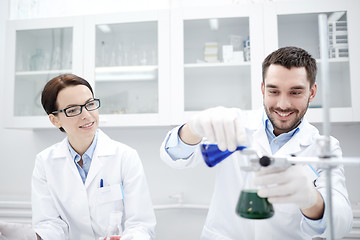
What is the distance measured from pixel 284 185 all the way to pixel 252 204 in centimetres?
10

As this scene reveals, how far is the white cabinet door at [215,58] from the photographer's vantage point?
1.93 meters

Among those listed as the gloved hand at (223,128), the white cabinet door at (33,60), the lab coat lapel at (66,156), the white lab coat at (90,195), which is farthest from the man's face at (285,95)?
the white cabinet door at (33,60)

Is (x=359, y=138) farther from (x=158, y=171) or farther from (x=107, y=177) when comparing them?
(x=107, y=177)

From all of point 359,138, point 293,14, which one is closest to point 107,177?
point 293,14

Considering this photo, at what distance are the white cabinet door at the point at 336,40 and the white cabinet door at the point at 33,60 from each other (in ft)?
4.36

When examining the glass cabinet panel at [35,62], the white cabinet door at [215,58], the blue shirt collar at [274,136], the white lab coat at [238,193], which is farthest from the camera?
the glass cabinet panel at [35,62]

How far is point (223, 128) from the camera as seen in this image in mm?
812

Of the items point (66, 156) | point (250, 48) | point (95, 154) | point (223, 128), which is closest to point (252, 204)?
point (223, 128)

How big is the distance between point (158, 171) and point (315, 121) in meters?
1.17

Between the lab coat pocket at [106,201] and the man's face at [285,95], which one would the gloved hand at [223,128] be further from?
the lab coat pocket at [106,201]

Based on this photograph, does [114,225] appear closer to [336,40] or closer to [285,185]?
[285,185]

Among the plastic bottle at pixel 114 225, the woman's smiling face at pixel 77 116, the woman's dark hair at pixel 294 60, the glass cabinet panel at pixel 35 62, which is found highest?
the glass cabinet panel at pixel 35 62

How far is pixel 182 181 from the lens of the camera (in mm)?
2289

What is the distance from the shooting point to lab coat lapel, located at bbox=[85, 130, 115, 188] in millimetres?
1563
